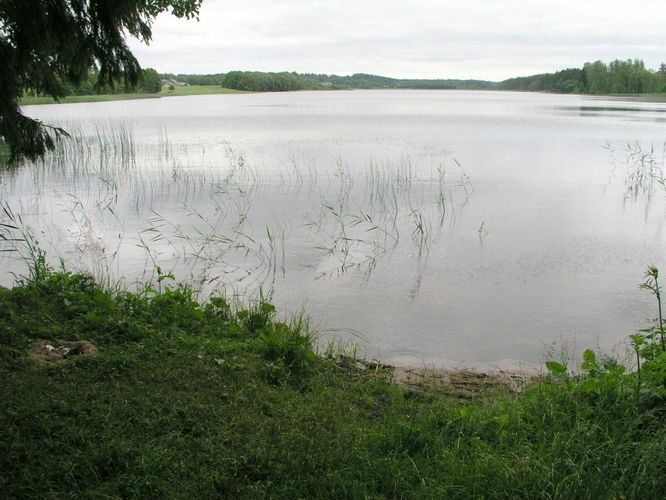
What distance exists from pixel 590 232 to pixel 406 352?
6261 mm

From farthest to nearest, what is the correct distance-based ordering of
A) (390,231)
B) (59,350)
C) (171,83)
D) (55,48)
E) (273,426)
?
(171,83) → (390,231) → (59,350) → (55,48) → (273,426)

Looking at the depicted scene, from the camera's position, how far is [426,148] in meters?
20.6

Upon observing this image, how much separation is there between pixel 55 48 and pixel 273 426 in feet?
Result: 9.42

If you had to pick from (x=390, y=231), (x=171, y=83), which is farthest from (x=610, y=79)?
(x=390, y=231)

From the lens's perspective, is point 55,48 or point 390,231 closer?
point 55,48

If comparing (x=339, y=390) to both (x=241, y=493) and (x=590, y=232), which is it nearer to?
(x=241, y=493)

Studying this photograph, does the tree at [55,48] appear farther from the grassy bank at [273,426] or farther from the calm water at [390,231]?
the calm water at [390,231]

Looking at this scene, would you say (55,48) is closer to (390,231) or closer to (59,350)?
(59,350)

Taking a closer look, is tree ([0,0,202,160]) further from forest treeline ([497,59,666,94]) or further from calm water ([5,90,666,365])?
forest treeline ([497,59,666,94])

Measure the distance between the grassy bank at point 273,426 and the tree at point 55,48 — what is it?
1.50 m

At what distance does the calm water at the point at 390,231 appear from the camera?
697cm

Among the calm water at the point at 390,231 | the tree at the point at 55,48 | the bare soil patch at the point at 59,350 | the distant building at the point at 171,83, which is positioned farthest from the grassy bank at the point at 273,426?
the distant building at the point at 171,83

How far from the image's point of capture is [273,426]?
11.3 feet

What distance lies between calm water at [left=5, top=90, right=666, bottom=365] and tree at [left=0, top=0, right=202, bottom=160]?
351 centimetres
